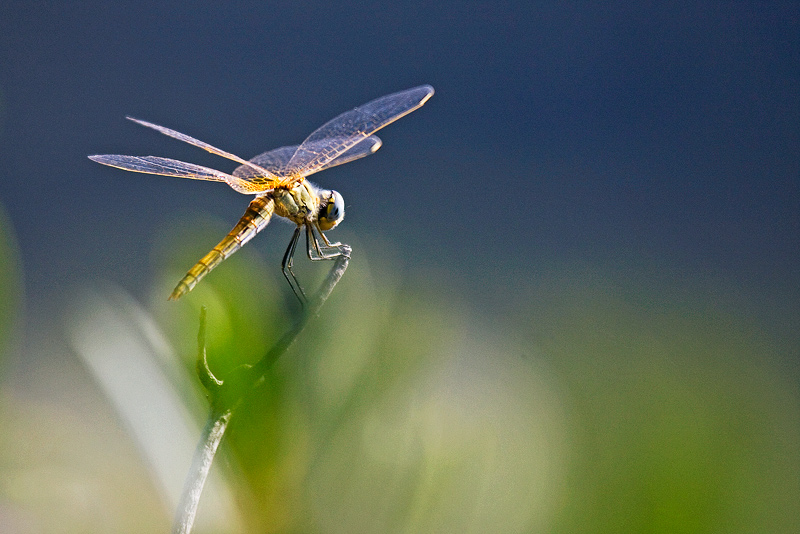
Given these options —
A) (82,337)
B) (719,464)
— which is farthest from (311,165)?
(719,464)

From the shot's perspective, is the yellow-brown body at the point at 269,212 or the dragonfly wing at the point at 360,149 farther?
the dragonfly wing at the point at 360,149

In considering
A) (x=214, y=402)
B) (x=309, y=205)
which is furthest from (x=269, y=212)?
(x=214, y=402)

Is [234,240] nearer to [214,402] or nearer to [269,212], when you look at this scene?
[269,212]

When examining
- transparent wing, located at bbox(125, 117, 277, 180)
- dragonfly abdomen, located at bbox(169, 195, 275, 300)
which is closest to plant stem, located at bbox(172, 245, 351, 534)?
dragonfly abdomen, located at bbox(169, 195, 275, 300)

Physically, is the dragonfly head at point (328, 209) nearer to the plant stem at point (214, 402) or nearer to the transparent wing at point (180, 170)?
the transparent wing at point (180, 170)

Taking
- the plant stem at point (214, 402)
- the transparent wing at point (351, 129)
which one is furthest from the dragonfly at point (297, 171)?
the plant stem at point (214, 402)

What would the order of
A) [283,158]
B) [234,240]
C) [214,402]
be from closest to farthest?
[214,402]
[234,240]
[283,158]
